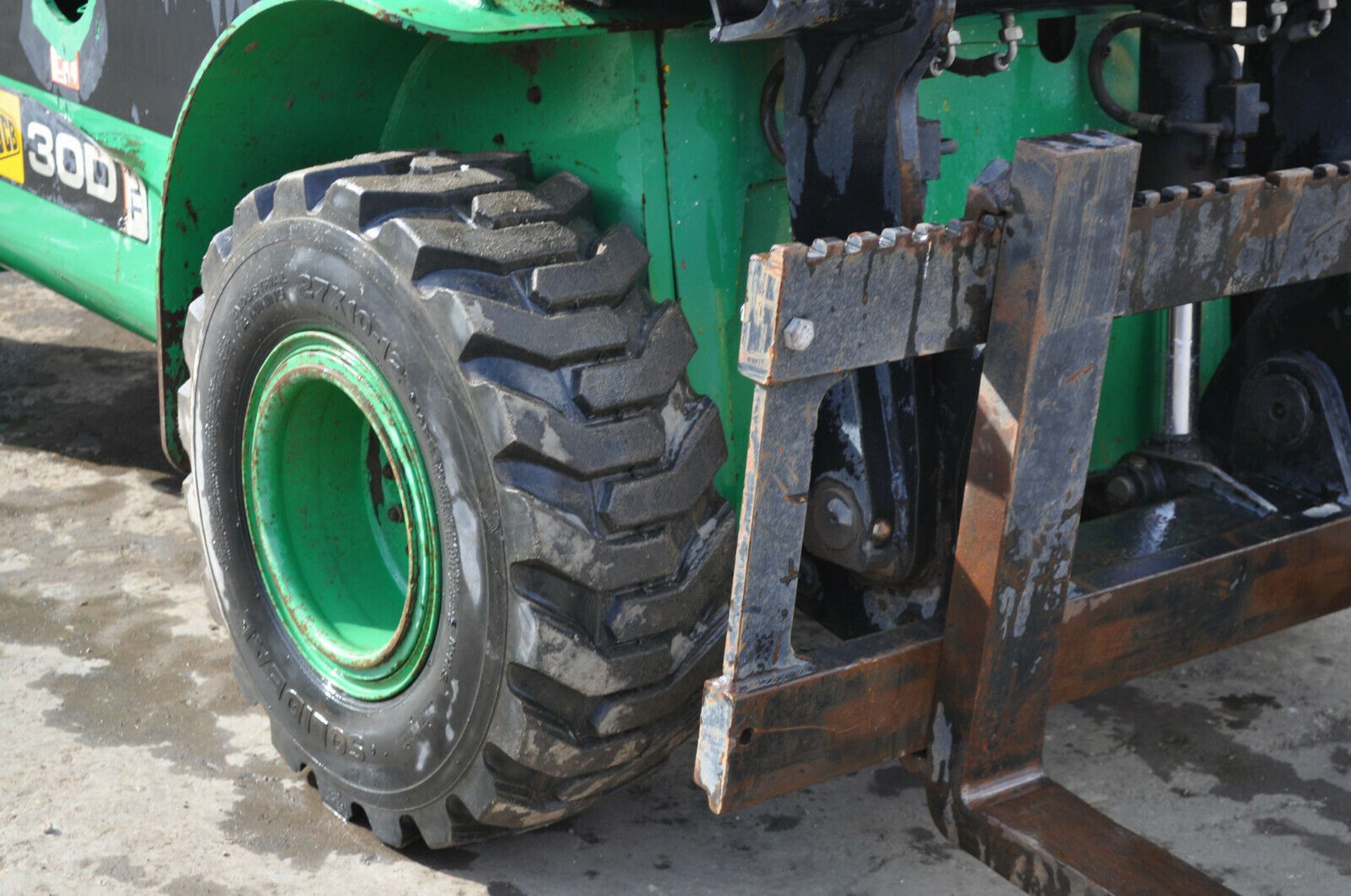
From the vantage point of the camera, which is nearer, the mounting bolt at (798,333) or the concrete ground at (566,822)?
the mounting bolt at (798,333)

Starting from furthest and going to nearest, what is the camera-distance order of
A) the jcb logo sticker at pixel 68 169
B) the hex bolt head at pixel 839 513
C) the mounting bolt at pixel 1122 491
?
the jcb logo sticker at pixel 68 169
the mounting bolt at pixel 1122 491
the hex bolt head at pixel 839 513

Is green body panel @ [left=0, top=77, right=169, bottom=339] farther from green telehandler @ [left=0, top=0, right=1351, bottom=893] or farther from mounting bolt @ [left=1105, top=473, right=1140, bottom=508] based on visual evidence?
mounting bolt @ [left=1105, top=473, right=1140, bottom=508]

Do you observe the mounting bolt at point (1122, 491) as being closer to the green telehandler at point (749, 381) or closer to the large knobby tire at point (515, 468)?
the green telehandler at point (749, 381)

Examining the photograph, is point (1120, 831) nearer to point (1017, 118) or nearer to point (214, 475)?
point (1017, 118)

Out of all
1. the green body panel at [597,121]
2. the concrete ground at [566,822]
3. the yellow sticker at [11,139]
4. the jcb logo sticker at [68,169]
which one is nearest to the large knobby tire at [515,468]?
the green body panel at [597,121]

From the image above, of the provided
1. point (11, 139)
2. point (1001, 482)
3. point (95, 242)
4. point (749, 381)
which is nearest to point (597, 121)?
point (749, 381)

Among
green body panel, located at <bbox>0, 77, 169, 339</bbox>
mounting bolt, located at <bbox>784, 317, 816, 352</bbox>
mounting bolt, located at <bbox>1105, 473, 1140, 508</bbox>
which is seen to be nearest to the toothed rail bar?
mounting bolt, located at <bbox>784, 317, 816, 352</bbox>

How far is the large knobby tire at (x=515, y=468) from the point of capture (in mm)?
2373

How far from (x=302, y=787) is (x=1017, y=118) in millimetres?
1905

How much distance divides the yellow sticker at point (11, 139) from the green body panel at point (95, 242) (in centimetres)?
3

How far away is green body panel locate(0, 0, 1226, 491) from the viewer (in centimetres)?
257

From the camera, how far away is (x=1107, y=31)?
293cm

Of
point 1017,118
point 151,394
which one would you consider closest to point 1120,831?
point 1017,118

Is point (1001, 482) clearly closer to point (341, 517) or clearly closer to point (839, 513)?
point (839, 513)
